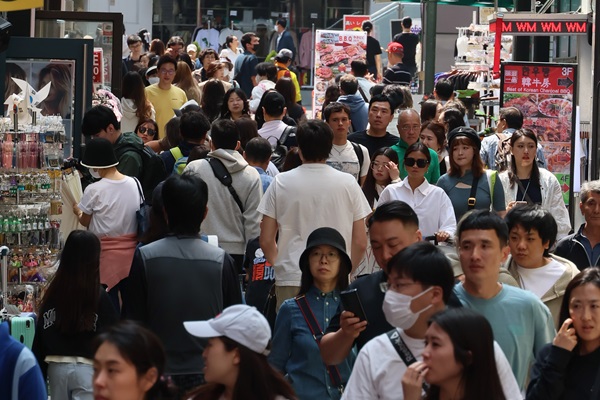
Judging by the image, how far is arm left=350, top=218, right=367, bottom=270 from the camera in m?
8.39

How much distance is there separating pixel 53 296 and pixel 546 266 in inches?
104

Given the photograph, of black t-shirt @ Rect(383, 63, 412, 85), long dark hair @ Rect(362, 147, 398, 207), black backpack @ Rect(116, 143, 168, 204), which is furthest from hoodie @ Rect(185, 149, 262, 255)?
black t-shirt @ Rect(383, 63, 412, 85)

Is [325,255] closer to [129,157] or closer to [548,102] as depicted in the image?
[129,157]

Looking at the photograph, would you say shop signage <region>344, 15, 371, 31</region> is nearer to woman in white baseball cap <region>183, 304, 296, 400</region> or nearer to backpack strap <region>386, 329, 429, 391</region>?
backpack strap <region>386, 329, 429, 391</region>

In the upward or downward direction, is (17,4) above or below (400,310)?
above

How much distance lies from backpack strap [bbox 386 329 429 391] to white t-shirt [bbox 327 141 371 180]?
5.75 m

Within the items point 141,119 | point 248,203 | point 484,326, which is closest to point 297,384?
point 484,326

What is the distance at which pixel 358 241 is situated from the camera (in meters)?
8.41

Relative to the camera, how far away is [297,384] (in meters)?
6.22

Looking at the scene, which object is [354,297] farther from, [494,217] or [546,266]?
[546,266]

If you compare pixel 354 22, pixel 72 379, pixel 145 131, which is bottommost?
pixel 72 379

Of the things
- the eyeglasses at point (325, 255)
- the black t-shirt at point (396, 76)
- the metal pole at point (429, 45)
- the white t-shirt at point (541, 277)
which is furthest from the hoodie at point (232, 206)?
the metal pole at point (429, 45)

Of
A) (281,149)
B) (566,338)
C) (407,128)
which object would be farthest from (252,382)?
(281,149)

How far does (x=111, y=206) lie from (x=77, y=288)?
2.36 metres
